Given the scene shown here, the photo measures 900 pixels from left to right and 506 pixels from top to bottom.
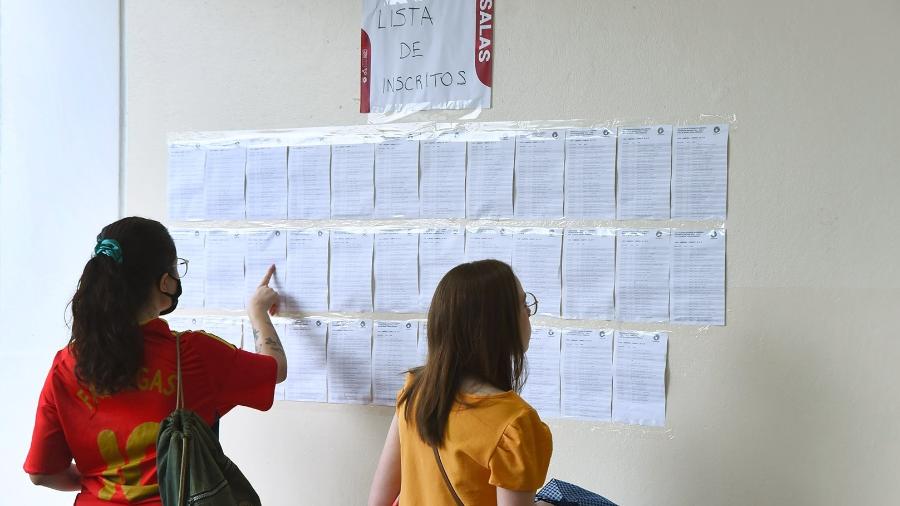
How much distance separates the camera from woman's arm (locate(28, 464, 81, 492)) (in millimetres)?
1636

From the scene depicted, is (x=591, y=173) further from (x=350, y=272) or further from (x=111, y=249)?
(x=111, y=249)

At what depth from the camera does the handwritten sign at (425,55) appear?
6.53 ft

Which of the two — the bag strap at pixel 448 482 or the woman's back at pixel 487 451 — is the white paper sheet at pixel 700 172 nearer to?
the woman's back at pixel 487 451

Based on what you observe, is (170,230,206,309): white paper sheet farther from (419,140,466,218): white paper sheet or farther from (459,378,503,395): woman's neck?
(459,378,503,395): woman's neck

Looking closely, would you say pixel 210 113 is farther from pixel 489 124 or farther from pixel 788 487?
pixel 788 487

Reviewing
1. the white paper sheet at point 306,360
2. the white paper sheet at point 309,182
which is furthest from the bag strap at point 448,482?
the white paper sheet at point 309,182

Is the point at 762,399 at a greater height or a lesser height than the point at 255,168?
lesser

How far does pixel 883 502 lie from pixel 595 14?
Answer: 4.24ft

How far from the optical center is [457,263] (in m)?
1.99

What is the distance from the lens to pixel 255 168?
85.7 inches

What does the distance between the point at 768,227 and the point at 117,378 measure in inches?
56.1

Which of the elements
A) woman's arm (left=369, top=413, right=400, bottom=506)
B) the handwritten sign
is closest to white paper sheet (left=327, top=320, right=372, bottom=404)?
woman's arm (left=369, top=413, right=400, bottom=506)

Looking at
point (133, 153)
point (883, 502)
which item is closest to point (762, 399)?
point (883, 502)

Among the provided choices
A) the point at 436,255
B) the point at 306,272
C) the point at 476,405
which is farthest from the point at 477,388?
the point at 306,272
